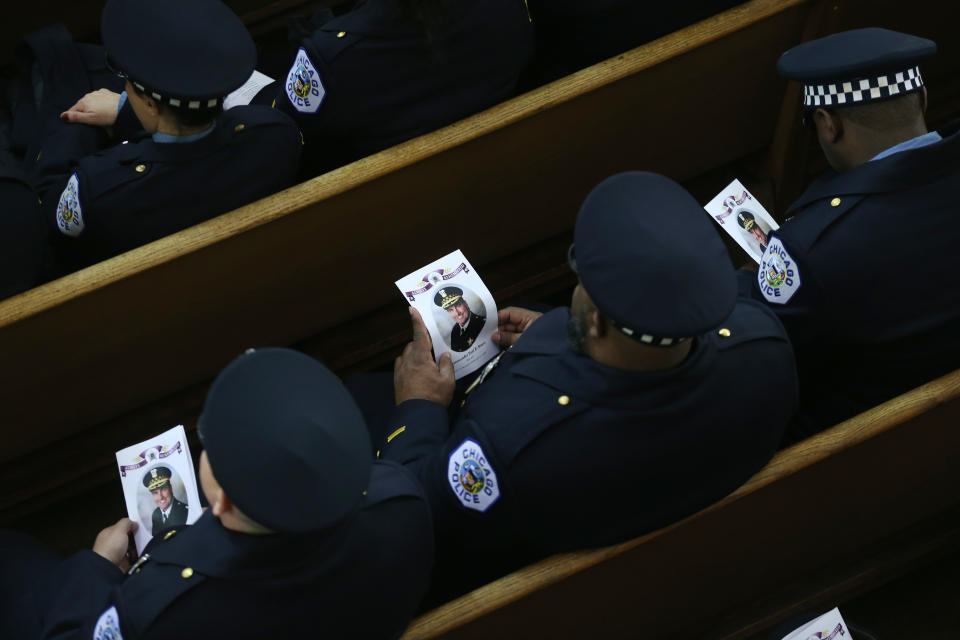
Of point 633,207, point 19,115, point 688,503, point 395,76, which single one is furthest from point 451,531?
point 19,115

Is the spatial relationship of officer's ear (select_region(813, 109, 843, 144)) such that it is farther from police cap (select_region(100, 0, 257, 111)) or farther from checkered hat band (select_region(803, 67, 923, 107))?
police cap (select_region(100, 0, 257, 111))

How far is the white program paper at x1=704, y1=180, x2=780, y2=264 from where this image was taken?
2281 millimetres

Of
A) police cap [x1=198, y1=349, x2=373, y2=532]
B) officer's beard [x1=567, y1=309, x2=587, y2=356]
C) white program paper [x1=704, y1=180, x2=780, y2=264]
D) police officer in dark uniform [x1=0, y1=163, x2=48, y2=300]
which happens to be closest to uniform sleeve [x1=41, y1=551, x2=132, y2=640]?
police cap [x1=198, y1=349, x2=373, y2=532]

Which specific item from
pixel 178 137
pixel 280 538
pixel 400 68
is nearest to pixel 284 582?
pixel 280 538

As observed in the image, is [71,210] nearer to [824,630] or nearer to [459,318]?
[459,318]

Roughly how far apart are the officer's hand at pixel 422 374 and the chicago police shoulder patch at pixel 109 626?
0.73 m

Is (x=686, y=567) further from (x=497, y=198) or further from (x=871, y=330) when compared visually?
(x=497, y=198)

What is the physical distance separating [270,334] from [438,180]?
62 centimetres

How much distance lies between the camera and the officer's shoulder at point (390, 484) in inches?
64.2

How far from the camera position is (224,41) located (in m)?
2.12

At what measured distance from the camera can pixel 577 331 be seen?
1.66 meters

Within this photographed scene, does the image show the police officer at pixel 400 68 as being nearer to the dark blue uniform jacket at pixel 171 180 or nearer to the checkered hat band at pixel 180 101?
the dark blue uniform jacket at pixel 171 180

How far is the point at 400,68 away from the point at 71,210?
34.5 inches

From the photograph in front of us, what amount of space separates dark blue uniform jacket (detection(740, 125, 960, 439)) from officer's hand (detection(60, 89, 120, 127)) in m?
1.84
